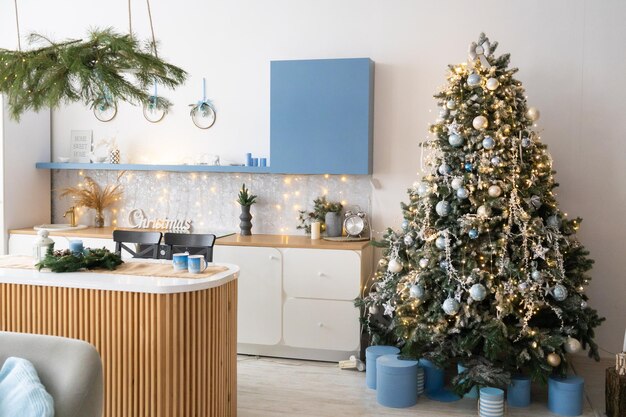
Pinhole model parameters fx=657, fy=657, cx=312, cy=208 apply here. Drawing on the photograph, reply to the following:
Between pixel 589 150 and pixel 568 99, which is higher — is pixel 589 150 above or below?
below

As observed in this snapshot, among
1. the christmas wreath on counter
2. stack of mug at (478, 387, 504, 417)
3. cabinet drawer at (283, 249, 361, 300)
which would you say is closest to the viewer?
the christmas wreath on counter

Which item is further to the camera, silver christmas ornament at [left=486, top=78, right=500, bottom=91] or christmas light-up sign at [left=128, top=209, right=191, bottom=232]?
christmas light-up sign at [left=128, top=209, right=191, bottom=232]

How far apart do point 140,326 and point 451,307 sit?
1930 millimetres

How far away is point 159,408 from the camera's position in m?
3.27

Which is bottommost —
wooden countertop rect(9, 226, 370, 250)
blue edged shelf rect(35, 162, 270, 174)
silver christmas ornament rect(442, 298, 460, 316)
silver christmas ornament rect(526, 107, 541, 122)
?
silver christmas ornament rect(442, 298, 460, 316)

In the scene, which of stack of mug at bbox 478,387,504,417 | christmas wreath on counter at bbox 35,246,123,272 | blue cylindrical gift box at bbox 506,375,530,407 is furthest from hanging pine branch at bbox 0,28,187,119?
blue cylindrical gift box at bbox 506,375,530,407

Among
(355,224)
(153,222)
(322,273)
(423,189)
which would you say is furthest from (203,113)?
(423,189)

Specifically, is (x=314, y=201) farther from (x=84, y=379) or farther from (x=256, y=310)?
(x=84, y=379)

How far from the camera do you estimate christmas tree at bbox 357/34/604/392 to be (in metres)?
4.13

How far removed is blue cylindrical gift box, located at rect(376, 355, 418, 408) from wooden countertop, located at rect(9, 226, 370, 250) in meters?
1.03

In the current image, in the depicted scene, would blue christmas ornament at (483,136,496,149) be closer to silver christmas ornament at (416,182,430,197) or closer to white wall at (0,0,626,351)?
silver christmas ornament at (416,182,430,197)

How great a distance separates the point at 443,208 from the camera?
4.29 m

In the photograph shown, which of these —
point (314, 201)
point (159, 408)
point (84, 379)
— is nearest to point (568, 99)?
point (314, 201)

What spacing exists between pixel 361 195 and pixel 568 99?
1.77 meters
